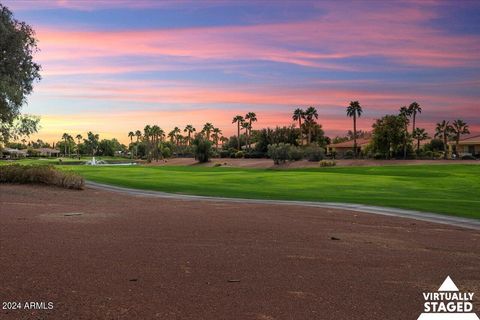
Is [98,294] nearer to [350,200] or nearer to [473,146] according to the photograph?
[350,200]

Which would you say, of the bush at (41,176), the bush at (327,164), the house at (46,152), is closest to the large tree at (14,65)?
the bush at (41,176)

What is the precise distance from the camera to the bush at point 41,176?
29.0m

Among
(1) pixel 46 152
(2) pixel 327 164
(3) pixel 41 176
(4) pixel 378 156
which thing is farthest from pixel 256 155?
(1) pixel 46 152

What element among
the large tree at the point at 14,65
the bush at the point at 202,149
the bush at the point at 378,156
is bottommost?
the bush at the point at 378,156

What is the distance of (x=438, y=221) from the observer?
17922 millimetres

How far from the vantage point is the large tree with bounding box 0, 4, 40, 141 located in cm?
2520

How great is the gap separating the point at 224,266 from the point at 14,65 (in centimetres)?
2243

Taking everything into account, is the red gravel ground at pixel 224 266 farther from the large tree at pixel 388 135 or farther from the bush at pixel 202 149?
the bush at pixel 202 149

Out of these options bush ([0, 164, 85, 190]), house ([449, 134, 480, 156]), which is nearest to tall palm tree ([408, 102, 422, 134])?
house ([449, 134, 480, 156])

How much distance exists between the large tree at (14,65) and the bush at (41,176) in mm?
3265

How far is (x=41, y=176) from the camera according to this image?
29.8 metres

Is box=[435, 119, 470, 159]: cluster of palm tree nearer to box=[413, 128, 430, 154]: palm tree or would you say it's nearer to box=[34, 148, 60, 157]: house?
box=[413, 128, 430, 154]: palm tree

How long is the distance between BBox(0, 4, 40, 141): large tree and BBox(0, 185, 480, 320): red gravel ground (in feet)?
36.5

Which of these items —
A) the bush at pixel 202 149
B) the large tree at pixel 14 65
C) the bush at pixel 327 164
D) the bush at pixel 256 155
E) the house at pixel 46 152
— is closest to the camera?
the large tree at pixel 14 65
